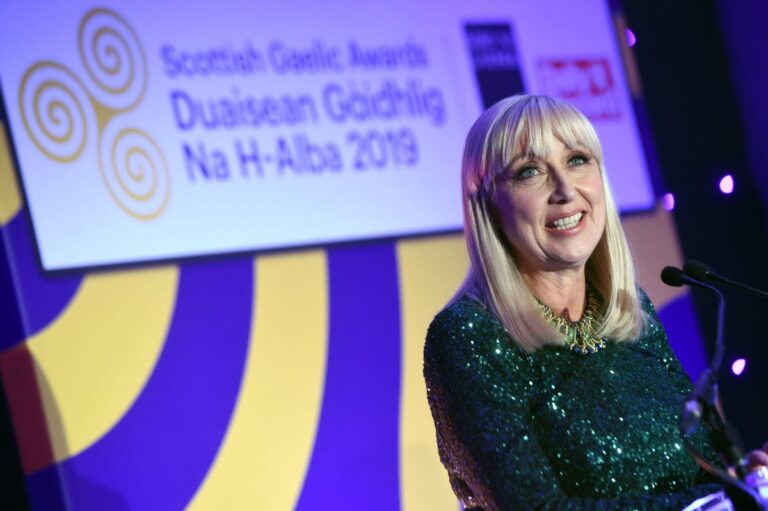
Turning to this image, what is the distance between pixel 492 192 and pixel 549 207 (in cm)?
12

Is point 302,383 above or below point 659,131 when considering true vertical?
below

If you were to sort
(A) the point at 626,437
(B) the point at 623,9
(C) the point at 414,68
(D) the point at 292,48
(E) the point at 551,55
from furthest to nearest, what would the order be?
1. (B) the point at 623,9
2. (E) the point at 551,55
3. (C) the point at 414,68
4. (D) the point at 292,48
5. (A) the point at 626,437

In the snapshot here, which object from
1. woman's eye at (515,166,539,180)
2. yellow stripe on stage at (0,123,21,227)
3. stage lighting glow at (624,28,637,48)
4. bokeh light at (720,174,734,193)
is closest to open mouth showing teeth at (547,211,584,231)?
woman's eye at (515,166,539,180)

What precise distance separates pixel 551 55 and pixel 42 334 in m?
2.45

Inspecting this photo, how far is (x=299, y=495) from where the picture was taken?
11.9 feet

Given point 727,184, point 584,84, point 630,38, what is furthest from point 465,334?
point 727,184

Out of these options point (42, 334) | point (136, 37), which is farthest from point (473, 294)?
point (136, 37)

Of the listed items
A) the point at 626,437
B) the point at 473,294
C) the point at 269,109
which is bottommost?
the point at 626,437

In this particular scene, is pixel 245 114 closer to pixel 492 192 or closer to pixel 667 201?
pixel 492 192

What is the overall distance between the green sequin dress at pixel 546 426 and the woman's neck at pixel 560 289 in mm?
110

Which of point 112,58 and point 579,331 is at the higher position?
point 112,58

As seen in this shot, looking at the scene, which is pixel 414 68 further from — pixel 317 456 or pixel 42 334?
pixel 42 334

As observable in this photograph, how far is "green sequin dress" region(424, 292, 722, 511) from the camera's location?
2148mm

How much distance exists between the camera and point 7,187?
126 inches
